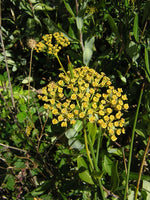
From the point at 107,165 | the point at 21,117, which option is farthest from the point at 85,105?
the point at 21,117

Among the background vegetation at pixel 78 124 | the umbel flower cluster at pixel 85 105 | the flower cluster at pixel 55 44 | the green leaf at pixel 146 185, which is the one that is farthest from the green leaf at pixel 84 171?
the flower cluster at pixel 55 44

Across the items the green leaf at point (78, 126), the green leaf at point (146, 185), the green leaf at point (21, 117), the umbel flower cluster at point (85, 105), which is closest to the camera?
the umbel flower cluster at point (85, 105)

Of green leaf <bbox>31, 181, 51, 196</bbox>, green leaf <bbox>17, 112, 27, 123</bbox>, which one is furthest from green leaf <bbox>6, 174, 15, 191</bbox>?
green leaf <bbox>17, 112, 27, 123</bbox>

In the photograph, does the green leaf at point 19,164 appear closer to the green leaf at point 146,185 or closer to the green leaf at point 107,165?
the green leaf at point 107,165

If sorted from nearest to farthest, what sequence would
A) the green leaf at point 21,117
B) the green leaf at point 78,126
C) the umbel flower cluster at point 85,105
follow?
the umbel flower cluster at point 85,105
the green leaf at point 78,126
the green leaf at point 21,117

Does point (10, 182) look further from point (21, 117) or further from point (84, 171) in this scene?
point (84, 171)

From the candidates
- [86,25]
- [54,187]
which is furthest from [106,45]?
[54,187]

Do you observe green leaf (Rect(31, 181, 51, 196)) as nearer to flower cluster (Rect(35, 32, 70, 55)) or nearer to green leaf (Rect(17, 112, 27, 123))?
green leaf (Rect(17, 112, 27, 123))

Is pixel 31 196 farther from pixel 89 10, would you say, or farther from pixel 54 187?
pixel 89 10
